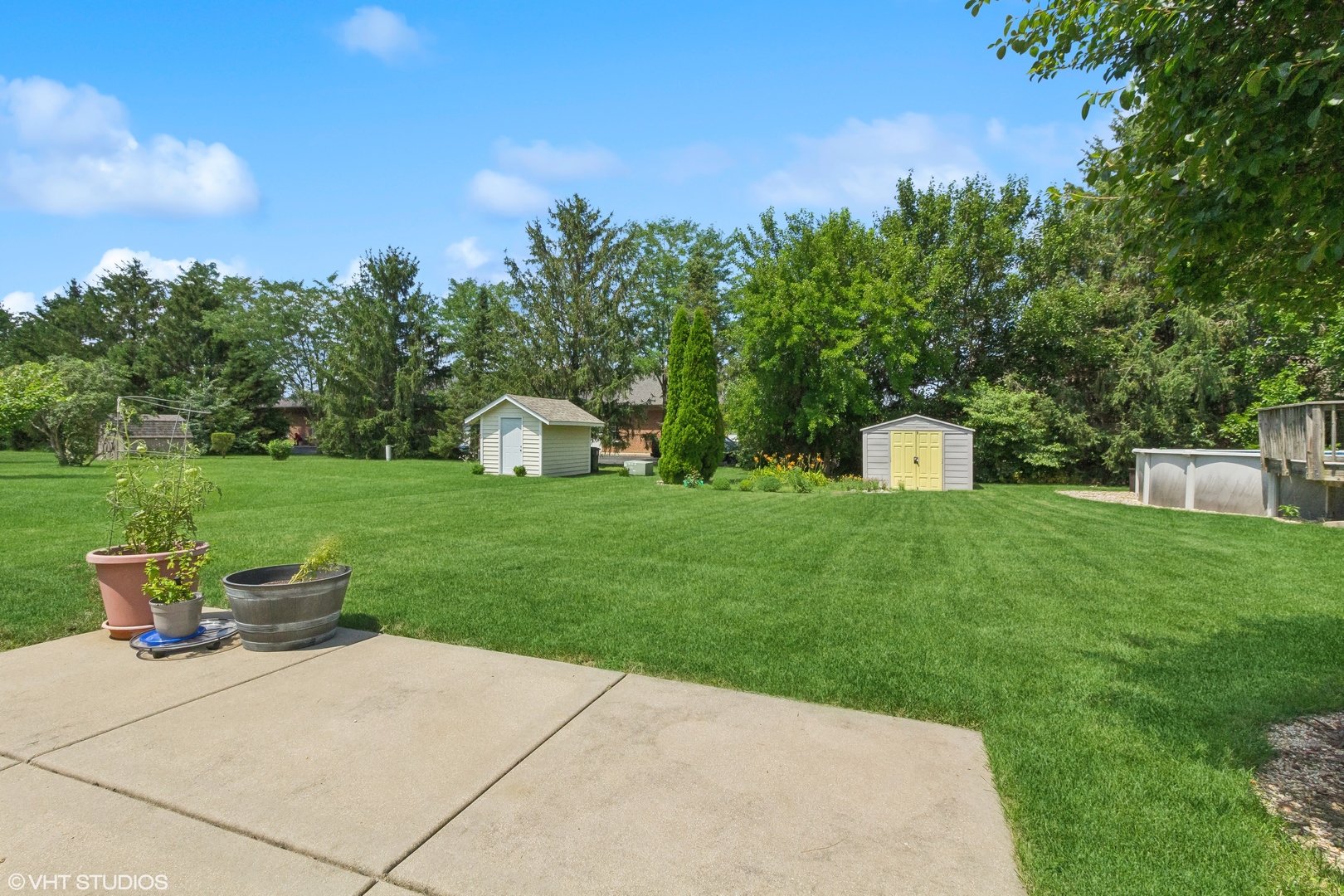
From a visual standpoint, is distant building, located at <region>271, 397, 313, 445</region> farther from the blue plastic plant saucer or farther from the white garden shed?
the blue plastic plant saucer

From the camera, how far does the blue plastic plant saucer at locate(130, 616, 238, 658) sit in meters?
4.23

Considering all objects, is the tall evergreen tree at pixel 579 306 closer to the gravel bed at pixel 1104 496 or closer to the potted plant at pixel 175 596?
the gravel bed at pixel 1104 496

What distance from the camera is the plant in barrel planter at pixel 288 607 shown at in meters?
4.30

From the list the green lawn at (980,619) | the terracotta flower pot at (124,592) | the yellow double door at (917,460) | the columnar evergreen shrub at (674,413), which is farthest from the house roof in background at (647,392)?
the terracotta flower pot at (124,592)

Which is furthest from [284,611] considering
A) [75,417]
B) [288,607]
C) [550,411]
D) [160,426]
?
[160,426]

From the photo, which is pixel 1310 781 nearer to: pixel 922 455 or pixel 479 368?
pixel 922 455

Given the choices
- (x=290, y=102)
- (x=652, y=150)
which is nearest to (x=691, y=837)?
(x=652, y=150)

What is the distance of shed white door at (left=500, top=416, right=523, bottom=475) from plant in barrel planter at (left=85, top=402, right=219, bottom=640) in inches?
736

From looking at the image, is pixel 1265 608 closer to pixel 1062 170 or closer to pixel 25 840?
Answer: pixel 25 840

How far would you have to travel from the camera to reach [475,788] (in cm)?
265

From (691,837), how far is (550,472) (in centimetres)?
2155

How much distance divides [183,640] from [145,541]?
2.74ft

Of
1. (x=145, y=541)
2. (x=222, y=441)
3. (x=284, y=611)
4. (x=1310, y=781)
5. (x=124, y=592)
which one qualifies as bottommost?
(x=1310, y=781)

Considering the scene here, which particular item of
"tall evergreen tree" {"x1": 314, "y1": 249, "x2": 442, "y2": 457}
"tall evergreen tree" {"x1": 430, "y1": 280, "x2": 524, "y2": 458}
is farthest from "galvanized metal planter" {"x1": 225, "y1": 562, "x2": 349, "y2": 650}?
"tall evergreen tree" {"x1": 314, "y1": 249, "x2": 442, "y2": 457}
